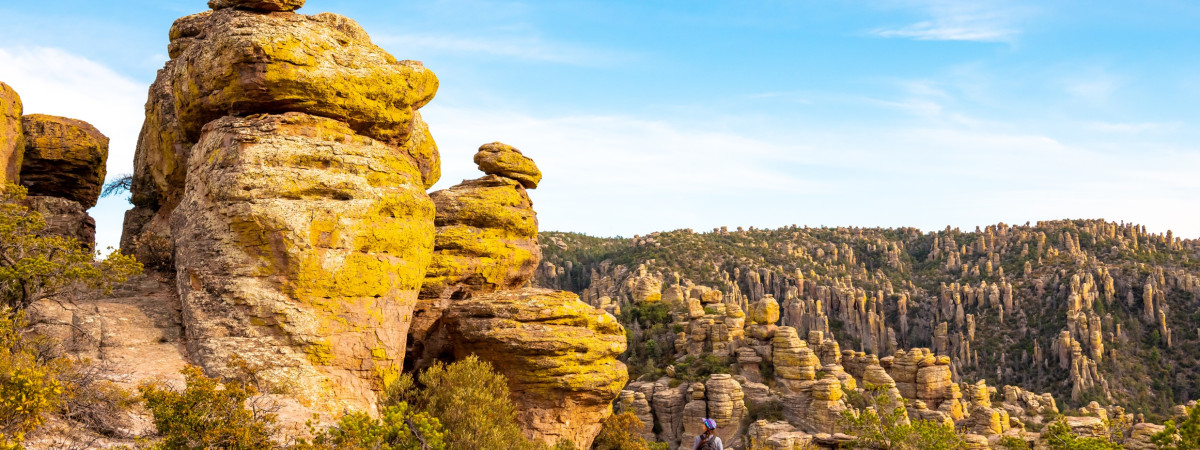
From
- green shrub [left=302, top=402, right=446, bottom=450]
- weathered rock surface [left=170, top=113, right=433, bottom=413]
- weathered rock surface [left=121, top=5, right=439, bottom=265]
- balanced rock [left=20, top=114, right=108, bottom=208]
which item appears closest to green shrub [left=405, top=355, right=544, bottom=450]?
weathered rock surface [left=170, top=113, right=433, bottom=413]

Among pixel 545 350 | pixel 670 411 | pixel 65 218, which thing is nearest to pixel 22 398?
pixel 545 350

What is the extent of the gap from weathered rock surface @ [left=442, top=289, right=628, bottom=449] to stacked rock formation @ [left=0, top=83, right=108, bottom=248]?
45.6 ft

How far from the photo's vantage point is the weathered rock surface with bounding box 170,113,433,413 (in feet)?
65.7

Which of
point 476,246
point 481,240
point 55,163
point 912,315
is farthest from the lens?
point 912,315

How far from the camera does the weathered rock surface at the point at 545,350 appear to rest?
24688 millimetres

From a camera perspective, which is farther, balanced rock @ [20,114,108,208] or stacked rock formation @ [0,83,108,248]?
balanced rock @ [20,114,108,208]

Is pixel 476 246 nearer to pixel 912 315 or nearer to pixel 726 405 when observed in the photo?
pixel 726 405

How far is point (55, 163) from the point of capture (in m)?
28.7

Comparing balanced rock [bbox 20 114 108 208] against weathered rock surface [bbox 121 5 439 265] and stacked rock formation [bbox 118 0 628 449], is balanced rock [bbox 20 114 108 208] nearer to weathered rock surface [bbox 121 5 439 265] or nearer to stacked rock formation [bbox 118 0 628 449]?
stacked rock formation [bbox 118 0 628 449]

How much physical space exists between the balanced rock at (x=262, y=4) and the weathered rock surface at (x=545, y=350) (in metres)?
11.2

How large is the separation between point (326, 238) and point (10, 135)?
13.5 m

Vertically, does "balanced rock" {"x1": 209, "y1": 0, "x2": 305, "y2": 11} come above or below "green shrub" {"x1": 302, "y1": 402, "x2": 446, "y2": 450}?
above

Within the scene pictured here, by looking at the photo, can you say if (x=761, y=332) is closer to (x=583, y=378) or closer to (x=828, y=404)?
(x=828, y=404)

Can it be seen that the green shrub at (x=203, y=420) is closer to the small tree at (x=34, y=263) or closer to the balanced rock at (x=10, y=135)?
the small tree at (x=34, y=263)
